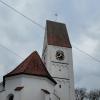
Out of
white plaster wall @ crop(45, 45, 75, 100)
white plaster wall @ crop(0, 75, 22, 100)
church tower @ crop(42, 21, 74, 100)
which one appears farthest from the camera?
church tower @ crop(42, 21, 74, 100)

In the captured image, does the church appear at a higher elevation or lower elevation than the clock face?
lower

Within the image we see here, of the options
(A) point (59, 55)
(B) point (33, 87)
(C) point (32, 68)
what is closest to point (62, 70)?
(A) point (59, 55)

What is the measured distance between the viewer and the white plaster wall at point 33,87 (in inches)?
869

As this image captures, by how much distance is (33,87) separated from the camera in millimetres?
22562

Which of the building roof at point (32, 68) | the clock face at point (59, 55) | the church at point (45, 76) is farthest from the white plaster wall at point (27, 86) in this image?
the clock face at point (59, 55)

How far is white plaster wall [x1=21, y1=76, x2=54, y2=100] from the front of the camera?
22.1 meters

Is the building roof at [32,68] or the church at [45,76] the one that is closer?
the church at [45,76]

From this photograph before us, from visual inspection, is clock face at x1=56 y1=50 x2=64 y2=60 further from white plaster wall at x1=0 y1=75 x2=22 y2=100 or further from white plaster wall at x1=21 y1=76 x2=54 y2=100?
white plaster wall at x1=0 y1=75 x2=22 y2=100

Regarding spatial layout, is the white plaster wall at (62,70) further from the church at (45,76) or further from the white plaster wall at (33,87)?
the white plaster wall at (33,87)

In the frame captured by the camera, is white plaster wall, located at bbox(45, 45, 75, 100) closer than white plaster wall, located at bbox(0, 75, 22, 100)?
No

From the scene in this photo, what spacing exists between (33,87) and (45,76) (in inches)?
61.3

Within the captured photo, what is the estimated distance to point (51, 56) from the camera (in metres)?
34.1

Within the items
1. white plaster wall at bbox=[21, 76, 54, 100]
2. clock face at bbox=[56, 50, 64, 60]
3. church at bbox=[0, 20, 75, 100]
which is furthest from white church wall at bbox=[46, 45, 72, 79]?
white plaster wall at bbox=[21, 76, 54, 100]

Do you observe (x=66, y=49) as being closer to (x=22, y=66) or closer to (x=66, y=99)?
(x=66, y=99)
